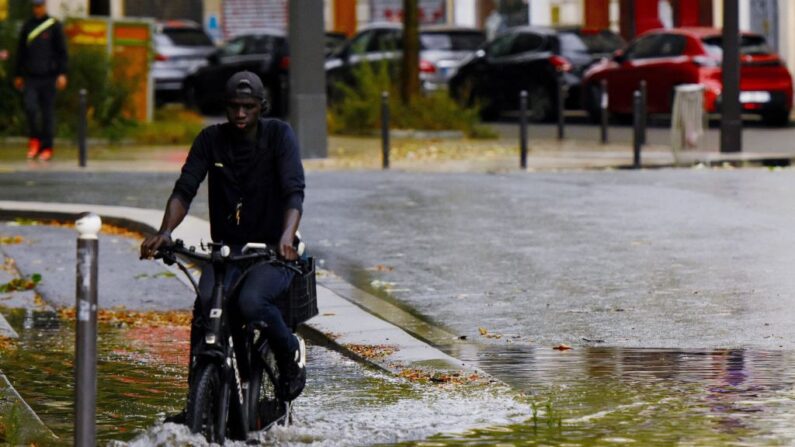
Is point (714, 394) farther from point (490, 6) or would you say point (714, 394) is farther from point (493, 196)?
point (490, 6)

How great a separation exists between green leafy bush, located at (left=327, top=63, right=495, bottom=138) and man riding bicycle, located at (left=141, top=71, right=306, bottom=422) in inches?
842

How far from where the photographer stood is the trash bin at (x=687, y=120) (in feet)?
76.2

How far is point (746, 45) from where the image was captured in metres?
30.6

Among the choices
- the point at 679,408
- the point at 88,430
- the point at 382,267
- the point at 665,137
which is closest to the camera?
the point at 88,430

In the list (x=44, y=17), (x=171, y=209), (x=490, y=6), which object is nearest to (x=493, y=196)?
(x=44, y=17)

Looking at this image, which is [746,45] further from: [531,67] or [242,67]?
[242,67]

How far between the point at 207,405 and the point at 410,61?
2294 cm

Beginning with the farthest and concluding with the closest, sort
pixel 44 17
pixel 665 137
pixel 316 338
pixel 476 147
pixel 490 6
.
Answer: pixel 490 6
pixel 665 137
pixel 476 147
pixel 44 17
pixel 316 338

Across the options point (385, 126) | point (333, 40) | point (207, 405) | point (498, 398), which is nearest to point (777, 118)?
point (385, 126)

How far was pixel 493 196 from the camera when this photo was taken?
59.3 feet

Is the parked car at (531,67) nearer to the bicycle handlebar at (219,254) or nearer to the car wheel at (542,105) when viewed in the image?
the car wheel at (542,105)

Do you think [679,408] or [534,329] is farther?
[534,329]

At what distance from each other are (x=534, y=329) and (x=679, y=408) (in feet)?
8.18

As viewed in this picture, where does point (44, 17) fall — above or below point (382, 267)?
above
